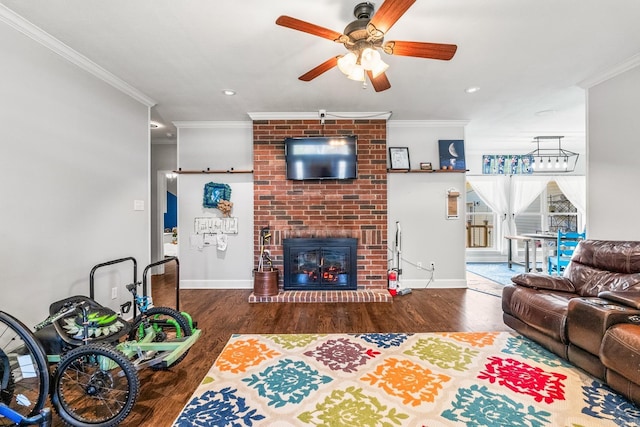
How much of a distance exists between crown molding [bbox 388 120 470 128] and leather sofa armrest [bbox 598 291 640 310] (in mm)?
2999

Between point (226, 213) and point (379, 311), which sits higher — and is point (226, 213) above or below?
above

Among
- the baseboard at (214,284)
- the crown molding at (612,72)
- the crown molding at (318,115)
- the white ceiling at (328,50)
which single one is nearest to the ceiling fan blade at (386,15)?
the white ceiling at (328,50)

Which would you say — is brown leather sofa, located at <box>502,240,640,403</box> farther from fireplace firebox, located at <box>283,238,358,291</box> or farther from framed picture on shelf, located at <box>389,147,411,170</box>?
framed picture on shelf, located at <box>389,147,411,170</box>

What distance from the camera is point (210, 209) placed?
438cm

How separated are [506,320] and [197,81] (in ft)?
12.7

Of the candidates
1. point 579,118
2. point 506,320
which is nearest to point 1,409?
point 506,320

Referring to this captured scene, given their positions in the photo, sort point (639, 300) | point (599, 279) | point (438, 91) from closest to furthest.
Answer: point (639, 300) < point (599, 279) < point (438, 91)

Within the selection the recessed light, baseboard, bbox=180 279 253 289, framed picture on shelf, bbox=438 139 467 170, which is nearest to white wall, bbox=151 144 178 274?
baseboard, bbox=180 279 253 289

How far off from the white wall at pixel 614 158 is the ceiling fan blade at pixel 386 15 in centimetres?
273

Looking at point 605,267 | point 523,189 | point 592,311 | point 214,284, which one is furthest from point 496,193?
point 214,284

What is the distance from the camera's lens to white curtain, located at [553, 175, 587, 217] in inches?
251

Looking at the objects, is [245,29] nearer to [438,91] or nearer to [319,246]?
[438,91]

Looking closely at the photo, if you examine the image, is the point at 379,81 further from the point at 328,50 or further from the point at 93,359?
the point at 93,359

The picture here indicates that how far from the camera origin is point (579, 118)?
4234mm
